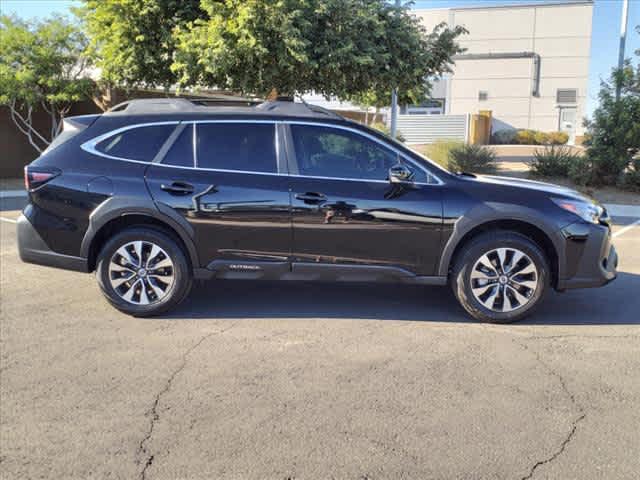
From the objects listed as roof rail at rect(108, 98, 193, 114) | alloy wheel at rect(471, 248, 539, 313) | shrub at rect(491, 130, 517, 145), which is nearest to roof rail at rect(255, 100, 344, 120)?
roof rail at rect(108, 98, 193, 114)

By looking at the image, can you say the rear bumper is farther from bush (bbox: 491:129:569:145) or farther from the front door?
bush (bbox: 491:129:569:145)

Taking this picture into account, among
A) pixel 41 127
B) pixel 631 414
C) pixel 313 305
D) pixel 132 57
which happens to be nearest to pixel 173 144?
pixel 313 305

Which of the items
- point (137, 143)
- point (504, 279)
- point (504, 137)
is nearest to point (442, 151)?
point (504, 279)

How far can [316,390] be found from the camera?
3.88 meters

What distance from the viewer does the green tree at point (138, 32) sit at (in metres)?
12.2

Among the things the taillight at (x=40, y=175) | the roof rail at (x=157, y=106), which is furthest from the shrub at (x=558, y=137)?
the taillight at (x=40, y=175)

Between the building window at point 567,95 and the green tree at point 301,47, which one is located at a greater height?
the building window at point 567,95

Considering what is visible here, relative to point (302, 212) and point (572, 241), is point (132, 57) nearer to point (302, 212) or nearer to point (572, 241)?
point (302, 212)

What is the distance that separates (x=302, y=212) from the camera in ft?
16.7

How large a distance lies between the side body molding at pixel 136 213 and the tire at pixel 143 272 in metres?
0.15

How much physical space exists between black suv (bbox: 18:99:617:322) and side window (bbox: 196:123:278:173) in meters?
0.01

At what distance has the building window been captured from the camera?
136ft

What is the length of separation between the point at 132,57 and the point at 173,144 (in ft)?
27.4

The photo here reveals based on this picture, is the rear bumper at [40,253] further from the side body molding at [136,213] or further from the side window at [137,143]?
the side window at [137,143]
